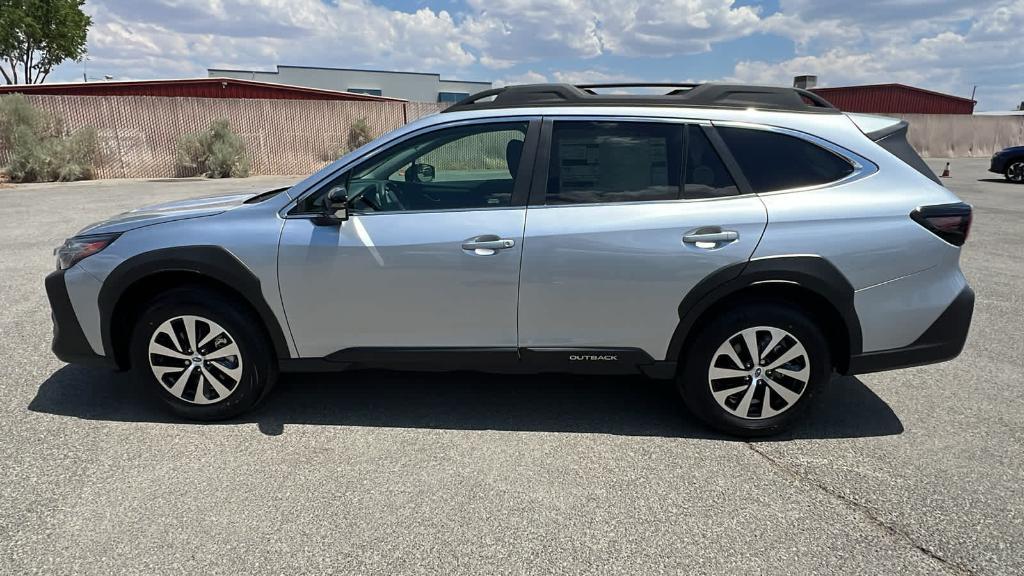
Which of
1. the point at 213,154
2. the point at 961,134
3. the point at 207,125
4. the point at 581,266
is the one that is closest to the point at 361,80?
the point at 207,125

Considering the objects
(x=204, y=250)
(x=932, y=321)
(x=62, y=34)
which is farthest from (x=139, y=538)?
(x=62, y=34)

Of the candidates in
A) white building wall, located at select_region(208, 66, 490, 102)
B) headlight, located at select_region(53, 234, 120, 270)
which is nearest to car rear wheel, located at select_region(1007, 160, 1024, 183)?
headlight, located at select_region(53, 234, 120, 270)

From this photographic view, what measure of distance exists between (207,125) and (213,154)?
1324mm

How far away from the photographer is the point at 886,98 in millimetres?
41469

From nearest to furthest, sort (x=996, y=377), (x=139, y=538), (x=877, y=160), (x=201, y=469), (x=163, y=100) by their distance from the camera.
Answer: (x=139, y=538) < (x=201, y=469) < (x=877, y=160) < (x=996, y=377) < (x=163, y=100)

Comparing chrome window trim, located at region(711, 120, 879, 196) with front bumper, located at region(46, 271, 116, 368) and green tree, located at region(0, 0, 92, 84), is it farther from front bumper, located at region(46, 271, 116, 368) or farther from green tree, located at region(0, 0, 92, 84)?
green tree, located at region(0, 0, 92, 84)

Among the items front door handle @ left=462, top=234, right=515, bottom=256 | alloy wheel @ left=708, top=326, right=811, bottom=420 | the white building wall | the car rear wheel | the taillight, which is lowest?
alloy wheel @ left=708, top=326, right=811, bottom=420

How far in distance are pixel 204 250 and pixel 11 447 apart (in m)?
1.46

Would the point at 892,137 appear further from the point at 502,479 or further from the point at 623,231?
the point at 502,479

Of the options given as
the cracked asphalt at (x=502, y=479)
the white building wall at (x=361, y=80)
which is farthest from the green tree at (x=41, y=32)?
the cracked asphalt at (x=502, y=479)

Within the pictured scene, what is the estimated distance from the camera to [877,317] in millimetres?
3314

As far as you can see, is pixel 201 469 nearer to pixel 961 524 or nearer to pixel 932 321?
pixel 961 524

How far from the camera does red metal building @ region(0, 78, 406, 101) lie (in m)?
22.6

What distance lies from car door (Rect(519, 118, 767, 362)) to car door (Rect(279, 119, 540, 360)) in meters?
0.15
